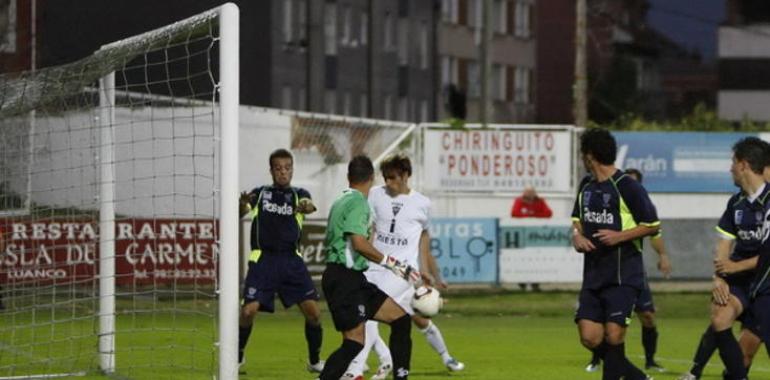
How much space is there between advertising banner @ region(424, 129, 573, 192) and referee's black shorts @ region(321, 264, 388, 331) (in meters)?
19.9

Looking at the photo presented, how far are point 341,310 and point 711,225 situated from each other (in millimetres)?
19858

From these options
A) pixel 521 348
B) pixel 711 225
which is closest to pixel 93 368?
pixel 521 348

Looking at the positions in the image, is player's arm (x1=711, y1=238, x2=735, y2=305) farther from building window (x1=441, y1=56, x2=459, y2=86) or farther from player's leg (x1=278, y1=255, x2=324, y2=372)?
building window (x1=441, y1=56, x2=459, y2=86)

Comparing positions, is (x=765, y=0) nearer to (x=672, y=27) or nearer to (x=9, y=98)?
(x=672, y=27)

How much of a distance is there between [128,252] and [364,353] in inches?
519

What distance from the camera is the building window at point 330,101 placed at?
174 feet

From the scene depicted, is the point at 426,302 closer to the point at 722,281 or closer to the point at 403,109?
the point at 722,281

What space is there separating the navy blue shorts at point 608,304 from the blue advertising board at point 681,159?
69.8ft

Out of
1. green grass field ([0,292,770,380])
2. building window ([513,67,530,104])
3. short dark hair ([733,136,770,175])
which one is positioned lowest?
green grass field ([0,292,770,380])

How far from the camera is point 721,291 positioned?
1290 cm

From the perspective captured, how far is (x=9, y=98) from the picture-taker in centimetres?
1673

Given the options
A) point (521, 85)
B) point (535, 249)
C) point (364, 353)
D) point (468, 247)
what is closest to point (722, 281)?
point (364, 353)

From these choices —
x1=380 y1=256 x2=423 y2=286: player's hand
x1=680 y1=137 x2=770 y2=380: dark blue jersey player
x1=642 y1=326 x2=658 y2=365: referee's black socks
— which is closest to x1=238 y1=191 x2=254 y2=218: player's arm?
x1=380 y1=256 x2=423 y2=286: player's hand

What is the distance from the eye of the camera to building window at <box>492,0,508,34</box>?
74688 mm
